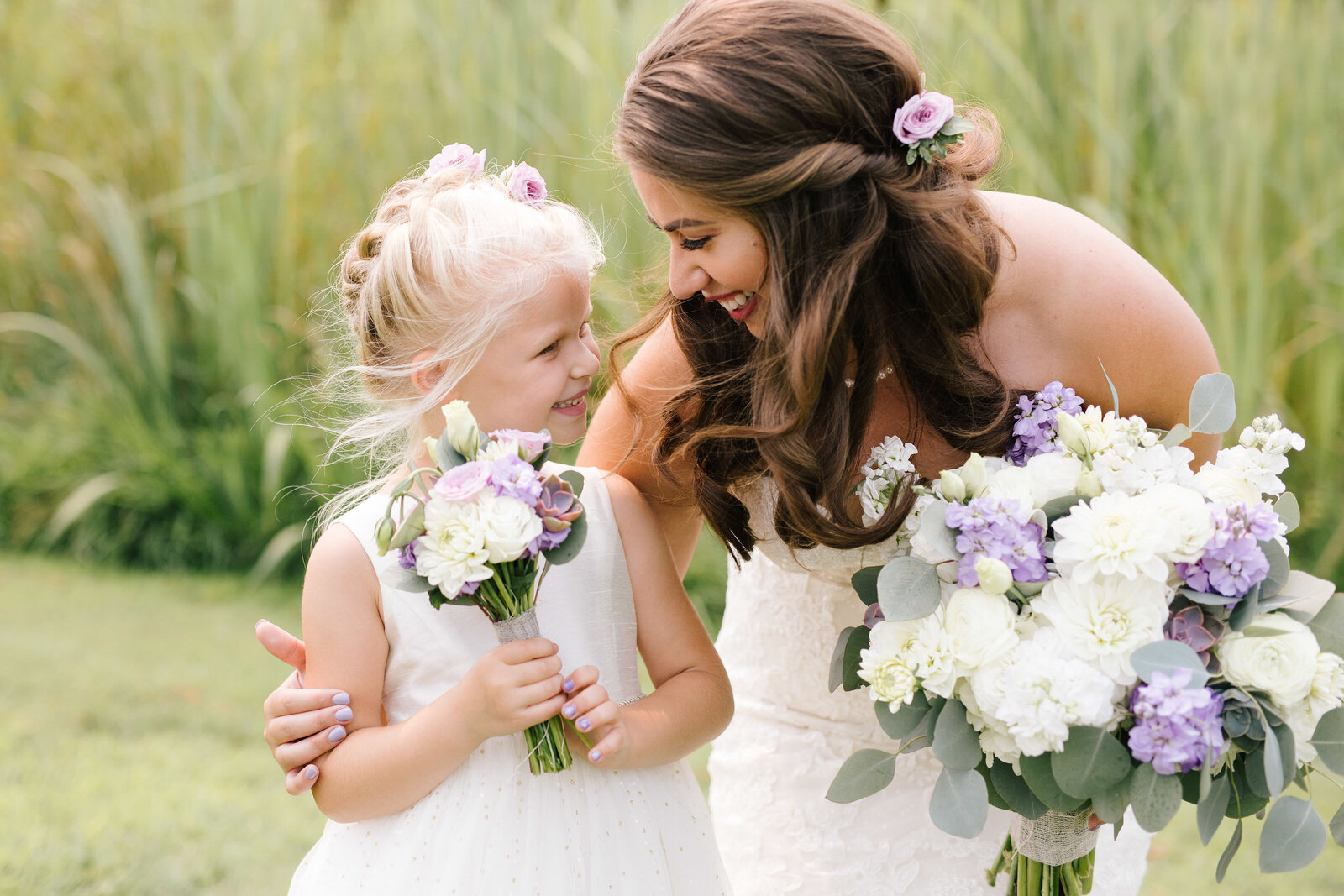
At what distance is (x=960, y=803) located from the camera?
1.66m

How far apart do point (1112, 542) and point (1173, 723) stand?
244mm

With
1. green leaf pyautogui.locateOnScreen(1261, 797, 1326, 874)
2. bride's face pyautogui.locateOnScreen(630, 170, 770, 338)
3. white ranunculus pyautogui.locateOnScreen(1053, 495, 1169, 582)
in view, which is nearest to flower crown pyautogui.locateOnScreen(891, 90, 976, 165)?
bride's face pyautogui.locateOnScreen(630, 170, 770, 338)

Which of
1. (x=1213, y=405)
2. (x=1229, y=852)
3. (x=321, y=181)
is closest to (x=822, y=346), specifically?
(x=1213, y=405)

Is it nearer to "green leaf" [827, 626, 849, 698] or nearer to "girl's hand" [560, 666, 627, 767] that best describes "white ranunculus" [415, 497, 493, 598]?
"girl's hand" [560, 666, 627, 767]

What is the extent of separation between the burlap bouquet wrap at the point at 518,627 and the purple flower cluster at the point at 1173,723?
0.86 m

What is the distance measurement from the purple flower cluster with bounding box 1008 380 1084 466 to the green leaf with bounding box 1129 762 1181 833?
0.55 metres

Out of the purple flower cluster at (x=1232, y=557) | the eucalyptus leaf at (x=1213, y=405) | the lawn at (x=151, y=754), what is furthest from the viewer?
the lawn at (x=151, y=754)

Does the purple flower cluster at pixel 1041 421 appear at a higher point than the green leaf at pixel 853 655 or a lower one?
higher

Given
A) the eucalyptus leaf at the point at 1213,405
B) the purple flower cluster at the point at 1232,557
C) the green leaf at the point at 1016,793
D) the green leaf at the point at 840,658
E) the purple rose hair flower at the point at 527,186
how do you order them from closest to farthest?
the purple flower cluster at the point at 1232,557 → the green leaf at the point at 1016,793 → the eucalyptus leaf at the point at 1213,405 → the green leaf at the point at 840,658 → the purple rose hair flower at the point at 527,186

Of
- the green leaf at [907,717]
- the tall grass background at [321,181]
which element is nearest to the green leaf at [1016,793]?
the green leaf at [907,717]

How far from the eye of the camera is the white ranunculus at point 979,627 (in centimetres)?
160

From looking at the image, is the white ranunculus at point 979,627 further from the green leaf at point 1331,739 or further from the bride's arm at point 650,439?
the bride's arm at point 650,439

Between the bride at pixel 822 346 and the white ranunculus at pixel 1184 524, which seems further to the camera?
the bride at pixel 822 346

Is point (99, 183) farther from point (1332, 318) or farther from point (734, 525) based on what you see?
point (1332, 318)
